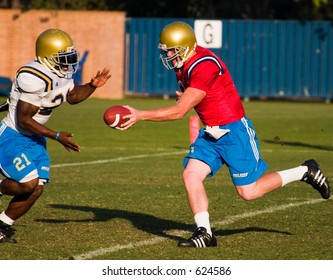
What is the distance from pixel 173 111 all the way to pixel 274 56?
78.7 ft

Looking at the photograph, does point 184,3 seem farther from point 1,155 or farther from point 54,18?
point 1,155

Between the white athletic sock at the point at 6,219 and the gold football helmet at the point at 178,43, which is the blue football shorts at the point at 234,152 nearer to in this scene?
the gold football helmet at the point at 178,43

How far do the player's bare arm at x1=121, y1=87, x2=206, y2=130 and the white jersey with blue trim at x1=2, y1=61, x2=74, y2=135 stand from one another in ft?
3.49

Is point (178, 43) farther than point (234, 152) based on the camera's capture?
No

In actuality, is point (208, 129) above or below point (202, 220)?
above

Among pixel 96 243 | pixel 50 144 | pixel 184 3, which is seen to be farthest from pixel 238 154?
pixel 184 3

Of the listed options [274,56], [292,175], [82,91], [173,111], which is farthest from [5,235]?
[274,56]

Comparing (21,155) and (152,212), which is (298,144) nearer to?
(152,212)

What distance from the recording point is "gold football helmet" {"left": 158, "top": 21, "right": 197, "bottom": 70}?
27.6 feet

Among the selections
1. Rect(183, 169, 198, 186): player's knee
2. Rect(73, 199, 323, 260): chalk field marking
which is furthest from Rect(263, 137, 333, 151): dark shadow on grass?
Rect(183, 169, 198, 186): player's knee

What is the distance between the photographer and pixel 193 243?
8430mm

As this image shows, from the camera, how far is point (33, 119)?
857 cm

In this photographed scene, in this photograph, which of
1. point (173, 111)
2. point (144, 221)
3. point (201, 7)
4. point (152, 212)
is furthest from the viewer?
point (201, 7)

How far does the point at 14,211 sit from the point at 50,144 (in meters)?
9.66
